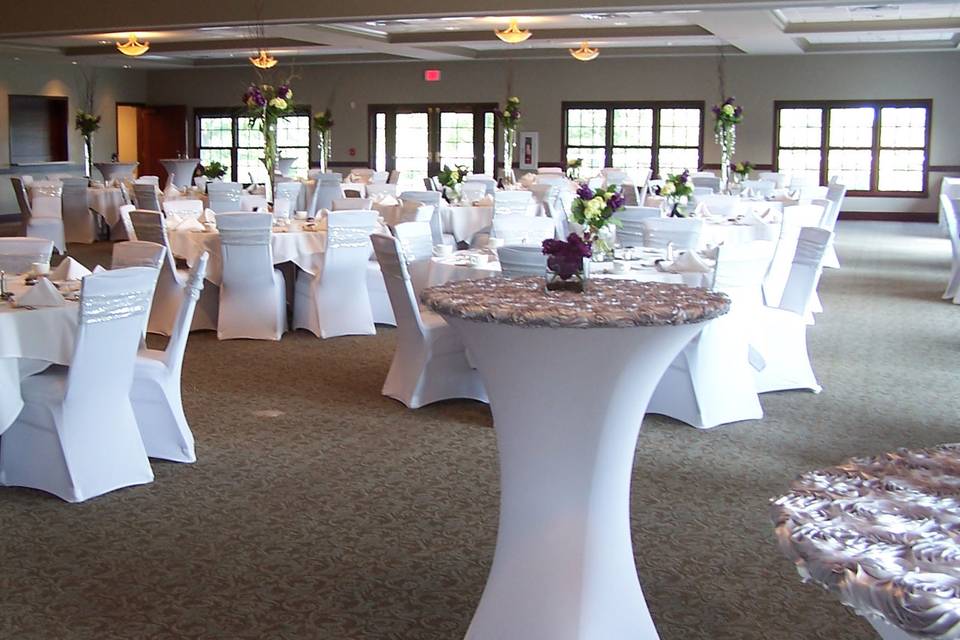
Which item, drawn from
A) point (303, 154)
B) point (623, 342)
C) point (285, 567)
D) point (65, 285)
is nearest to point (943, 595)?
point (623, 342)

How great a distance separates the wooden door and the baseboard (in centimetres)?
1425

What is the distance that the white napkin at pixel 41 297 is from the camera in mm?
4809

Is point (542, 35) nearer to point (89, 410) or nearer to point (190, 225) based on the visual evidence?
point (190, 225)

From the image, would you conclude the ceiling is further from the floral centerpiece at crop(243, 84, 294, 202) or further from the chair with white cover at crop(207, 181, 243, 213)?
the floral centerpiece at crop(243, 84, 294, 202)

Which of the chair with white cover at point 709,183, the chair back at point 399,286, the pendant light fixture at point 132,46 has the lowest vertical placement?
the chair back at point 399,286

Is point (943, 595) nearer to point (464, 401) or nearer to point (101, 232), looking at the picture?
point (464, 401)

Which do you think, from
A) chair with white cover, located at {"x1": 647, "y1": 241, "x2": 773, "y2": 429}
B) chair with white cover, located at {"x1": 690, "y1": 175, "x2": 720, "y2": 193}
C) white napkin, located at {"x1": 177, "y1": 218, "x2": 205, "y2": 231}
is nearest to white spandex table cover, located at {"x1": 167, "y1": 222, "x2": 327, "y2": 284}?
white napkin, located at {"x1": 177, "y1": 218, "x2": 205, "y2": 231}

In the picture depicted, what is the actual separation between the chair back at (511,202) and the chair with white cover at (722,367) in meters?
5.06

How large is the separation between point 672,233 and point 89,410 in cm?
454

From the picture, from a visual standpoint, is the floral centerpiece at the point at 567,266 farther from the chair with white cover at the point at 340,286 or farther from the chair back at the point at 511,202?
the chair back at the point at 511,202

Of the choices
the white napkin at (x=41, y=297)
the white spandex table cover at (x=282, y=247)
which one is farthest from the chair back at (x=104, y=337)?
the white spandex table cover at (x=282, y=247)

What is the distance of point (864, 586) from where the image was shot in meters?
1.37

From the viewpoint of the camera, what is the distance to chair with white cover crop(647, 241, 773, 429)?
5.87 m

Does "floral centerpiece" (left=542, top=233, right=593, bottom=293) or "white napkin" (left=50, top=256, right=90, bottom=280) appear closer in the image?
"floral centerpiece" (left=542, top=233, right=593, bottom=293)
